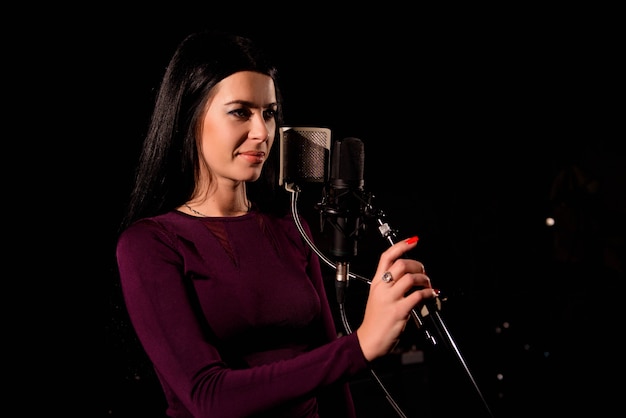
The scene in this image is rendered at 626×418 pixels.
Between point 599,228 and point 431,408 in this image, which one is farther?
point 599,228

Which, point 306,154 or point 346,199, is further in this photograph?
point 306,154

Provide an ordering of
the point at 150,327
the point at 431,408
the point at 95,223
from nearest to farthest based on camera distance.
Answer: the point at 150,327 < the point at 95,223 < the point at 431,408

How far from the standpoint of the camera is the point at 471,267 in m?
3.88

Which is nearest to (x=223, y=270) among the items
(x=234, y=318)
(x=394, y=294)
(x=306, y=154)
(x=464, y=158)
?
(x=234, y=318)

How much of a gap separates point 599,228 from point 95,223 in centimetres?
389

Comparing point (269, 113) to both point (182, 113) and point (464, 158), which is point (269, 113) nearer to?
point (182, 113)

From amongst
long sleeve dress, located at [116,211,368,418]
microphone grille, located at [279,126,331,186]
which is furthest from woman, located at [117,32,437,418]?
microphone grille, located at [279,126,331,186]

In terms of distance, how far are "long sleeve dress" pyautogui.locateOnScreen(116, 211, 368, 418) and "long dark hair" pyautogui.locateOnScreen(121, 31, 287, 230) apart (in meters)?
0.10

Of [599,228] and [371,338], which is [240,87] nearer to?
[371,338]

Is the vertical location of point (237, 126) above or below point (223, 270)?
above

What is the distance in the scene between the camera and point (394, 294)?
958mm

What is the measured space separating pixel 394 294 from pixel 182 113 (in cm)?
76

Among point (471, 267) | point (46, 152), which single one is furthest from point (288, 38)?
point (471, 267)

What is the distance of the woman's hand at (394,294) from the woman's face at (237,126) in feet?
1.72
